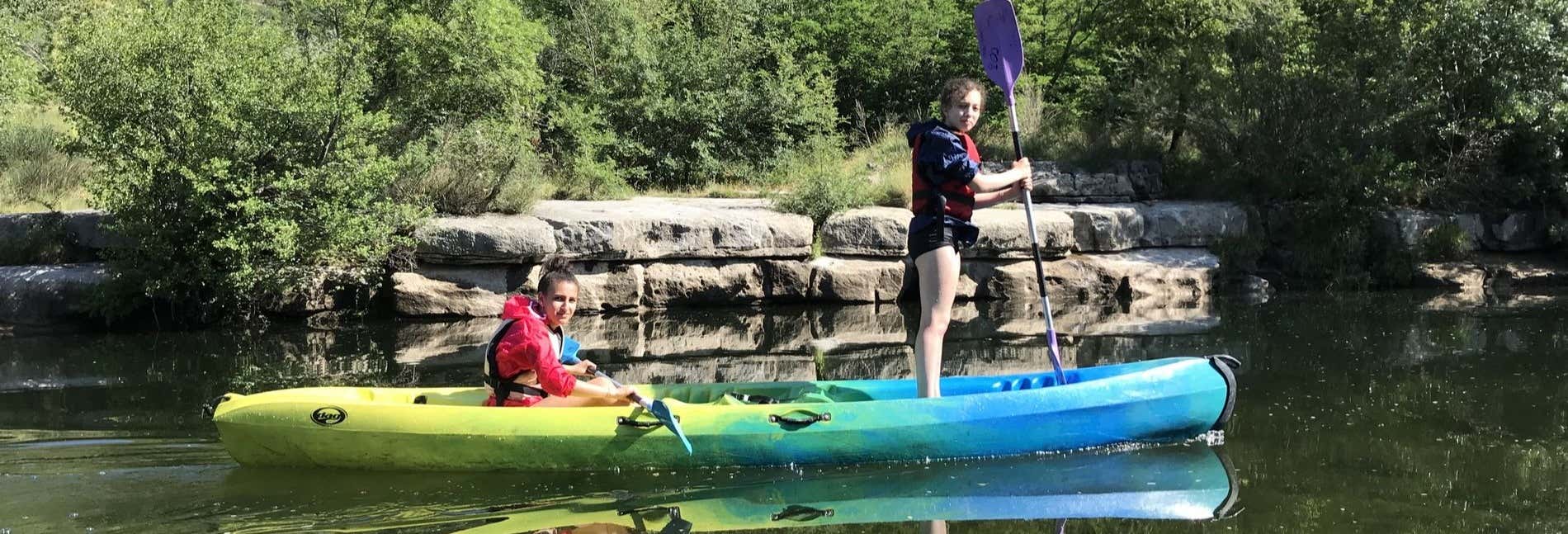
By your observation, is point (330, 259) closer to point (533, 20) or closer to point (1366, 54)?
point (533, 20)

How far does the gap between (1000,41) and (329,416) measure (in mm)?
4137

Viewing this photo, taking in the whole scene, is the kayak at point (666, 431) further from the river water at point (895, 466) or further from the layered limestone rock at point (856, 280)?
the layered limestone rock at point (856, 280)

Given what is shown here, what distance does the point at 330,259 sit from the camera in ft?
37.4

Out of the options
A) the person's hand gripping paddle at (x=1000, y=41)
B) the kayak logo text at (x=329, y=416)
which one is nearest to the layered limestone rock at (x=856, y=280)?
the person's hand gripping paddle at (x=1000, y=41)

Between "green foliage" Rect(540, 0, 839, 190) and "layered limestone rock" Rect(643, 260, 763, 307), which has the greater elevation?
"green foliage" Rect(540, 0, 839, 190)

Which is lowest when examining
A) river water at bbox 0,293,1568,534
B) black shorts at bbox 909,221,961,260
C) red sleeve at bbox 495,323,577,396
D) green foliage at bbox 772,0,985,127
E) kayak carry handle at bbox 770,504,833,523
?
kayak carry handle at bbox 770,504,833,523

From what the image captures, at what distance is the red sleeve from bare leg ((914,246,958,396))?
5.33 feet

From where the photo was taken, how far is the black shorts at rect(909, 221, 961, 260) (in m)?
5.90

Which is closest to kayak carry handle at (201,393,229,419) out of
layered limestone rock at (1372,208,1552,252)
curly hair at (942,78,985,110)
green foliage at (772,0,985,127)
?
curly hair at (942,78,985,110)

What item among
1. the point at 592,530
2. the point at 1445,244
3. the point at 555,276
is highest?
the point at 1445,244

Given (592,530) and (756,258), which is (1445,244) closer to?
(756,258)

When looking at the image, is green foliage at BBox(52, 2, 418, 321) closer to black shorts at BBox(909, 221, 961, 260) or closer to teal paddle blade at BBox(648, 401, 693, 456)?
teal paddle blade at BBox(648, 401, 693, 456)

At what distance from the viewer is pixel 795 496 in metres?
5.34

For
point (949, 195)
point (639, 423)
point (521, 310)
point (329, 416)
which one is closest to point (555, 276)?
point (521, 310)
